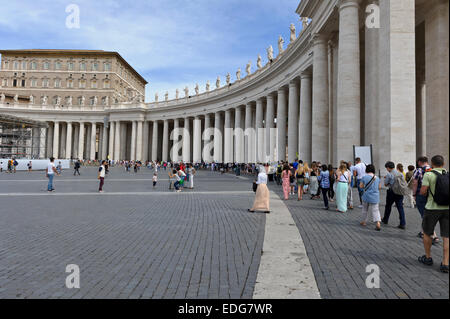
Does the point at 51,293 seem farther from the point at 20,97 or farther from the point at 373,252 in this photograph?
the point at 20,97

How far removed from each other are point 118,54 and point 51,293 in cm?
9240

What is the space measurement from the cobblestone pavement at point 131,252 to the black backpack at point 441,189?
3.04 meters

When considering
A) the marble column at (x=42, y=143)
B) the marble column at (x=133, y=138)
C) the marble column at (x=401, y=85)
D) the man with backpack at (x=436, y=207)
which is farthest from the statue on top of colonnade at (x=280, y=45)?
the marble column at (x=42, y=143)

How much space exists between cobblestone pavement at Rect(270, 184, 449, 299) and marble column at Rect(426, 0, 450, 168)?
39.0ft

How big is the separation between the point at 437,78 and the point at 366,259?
18.0m

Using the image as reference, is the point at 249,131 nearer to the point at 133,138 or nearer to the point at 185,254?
the point at 133,138

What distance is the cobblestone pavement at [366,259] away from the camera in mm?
4062

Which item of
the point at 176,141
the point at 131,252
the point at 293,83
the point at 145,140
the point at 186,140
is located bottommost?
the point at 131,252

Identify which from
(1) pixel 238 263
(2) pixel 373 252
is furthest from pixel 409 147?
(1) pixel 238 263

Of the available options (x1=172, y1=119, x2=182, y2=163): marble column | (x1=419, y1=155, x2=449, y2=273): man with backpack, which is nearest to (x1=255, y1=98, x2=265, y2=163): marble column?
(x1=172, y1=119, x2=182, y2=163): marble column

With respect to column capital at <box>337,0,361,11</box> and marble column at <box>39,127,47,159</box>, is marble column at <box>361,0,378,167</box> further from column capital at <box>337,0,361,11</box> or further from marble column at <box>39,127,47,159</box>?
marble column at <box>39,127,47,159</box>

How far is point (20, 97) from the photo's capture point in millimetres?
82062

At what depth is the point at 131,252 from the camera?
574cm

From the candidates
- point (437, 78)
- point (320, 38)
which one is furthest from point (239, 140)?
point (437, 78)
